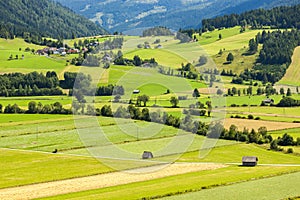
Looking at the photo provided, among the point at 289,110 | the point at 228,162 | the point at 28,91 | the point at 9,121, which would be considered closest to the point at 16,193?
the point at 228,162

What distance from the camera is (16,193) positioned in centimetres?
5762

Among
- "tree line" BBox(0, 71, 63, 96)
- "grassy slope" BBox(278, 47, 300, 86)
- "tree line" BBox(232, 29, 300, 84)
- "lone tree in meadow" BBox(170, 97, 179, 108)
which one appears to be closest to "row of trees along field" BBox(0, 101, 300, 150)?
"lone tree in meadow" BBox(170, 97, 179, 108)

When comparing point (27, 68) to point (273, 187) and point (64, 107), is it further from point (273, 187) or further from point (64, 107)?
point (273, 187)

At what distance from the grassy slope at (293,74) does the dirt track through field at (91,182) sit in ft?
326

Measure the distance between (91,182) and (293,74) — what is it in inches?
4660

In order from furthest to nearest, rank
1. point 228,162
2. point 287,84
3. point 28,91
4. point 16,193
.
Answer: point 287,84
point 28,91
point 228,162
point 16,193

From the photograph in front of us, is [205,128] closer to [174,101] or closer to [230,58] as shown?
[174,101]

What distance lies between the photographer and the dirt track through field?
57.3 m

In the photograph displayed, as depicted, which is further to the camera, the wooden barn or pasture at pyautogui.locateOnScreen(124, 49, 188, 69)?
pasture at pyautogui.locateOnScreen(124, 49, 188, 69)

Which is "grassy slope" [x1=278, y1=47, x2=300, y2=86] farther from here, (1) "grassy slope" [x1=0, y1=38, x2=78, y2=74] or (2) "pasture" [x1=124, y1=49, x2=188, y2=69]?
(1) "grassy slope" [x1=0, y1=38, x2=78, y2=74]

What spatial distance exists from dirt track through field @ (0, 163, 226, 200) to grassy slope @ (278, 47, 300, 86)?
99377 mm

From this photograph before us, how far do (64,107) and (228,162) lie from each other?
49502 millimetres

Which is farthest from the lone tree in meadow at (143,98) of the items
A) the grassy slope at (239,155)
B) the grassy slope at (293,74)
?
the grassy slope at (293,74)

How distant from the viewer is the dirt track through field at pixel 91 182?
188 ft
